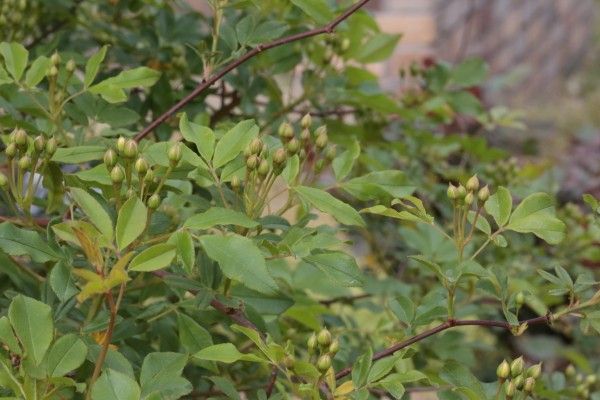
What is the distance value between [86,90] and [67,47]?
414 millimetres

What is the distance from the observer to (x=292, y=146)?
786 mm

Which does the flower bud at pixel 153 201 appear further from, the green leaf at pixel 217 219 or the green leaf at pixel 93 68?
the green leaf at pixel 93 68

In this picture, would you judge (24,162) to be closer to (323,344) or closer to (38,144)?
(38,144)

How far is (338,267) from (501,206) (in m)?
0.14

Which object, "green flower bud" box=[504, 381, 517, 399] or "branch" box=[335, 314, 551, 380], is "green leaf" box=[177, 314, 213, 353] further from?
"green flower bud" box=[504, 381, 517, 399]

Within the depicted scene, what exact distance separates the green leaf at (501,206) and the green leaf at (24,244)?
34 centimetres

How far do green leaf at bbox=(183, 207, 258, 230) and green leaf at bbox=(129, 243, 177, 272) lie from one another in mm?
54

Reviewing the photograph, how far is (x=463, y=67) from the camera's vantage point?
1.38 meters

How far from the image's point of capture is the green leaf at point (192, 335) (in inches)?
32.4

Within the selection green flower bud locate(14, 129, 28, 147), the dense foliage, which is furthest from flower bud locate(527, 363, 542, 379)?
green flower bud locate(14, 129, 28, 147)

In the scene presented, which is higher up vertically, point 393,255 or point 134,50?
point 134,50

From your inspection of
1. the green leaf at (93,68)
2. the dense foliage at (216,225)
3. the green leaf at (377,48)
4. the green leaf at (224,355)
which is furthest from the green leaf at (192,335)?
the green leaf at (377,48)

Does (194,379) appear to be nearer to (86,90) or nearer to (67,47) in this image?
(86,90)

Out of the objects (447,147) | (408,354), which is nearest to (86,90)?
(408,354)
